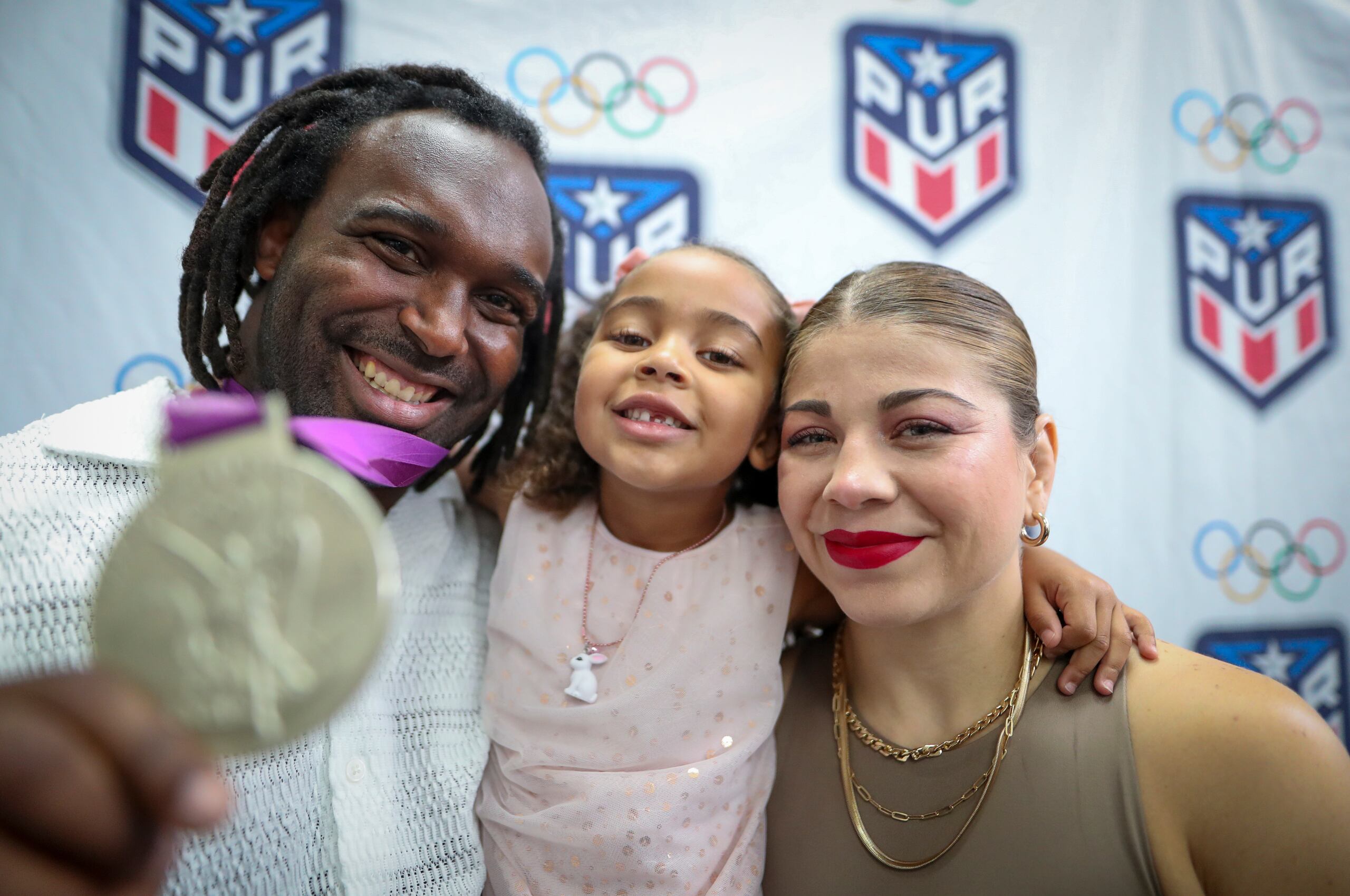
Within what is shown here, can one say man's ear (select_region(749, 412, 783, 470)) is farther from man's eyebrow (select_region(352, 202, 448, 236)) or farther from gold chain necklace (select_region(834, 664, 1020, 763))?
man's eyebrow (select_region(352, 202, 448, 236))

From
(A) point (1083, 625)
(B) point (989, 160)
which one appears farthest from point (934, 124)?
(A) point (1083, 625)

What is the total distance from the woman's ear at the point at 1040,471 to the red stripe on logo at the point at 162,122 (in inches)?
76.3

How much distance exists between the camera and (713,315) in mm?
1390

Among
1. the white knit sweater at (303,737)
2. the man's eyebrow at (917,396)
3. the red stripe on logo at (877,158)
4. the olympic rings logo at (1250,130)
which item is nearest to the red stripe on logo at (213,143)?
the white knit sweater at (303,737)

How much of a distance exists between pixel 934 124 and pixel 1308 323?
1.19 m

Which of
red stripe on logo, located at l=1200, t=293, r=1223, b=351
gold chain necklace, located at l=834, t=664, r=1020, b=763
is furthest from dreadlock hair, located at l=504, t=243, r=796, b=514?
red stripe on logo, located at l=1200, t=293, r=1223, b=351

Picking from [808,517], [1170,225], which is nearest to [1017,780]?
[808,517]

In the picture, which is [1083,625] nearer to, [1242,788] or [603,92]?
[1242,788]

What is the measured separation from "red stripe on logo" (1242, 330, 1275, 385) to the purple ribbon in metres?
2.18

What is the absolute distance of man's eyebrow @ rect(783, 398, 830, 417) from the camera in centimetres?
118

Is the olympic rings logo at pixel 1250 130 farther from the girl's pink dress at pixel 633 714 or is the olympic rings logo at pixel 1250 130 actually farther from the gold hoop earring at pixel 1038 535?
the girl's pink dress at pixel 633 714

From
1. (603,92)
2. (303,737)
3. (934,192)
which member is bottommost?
(303,737)

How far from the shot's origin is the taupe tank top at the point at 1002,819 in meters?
1.10

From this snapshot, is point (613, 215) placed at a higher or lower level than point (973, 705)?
higher
